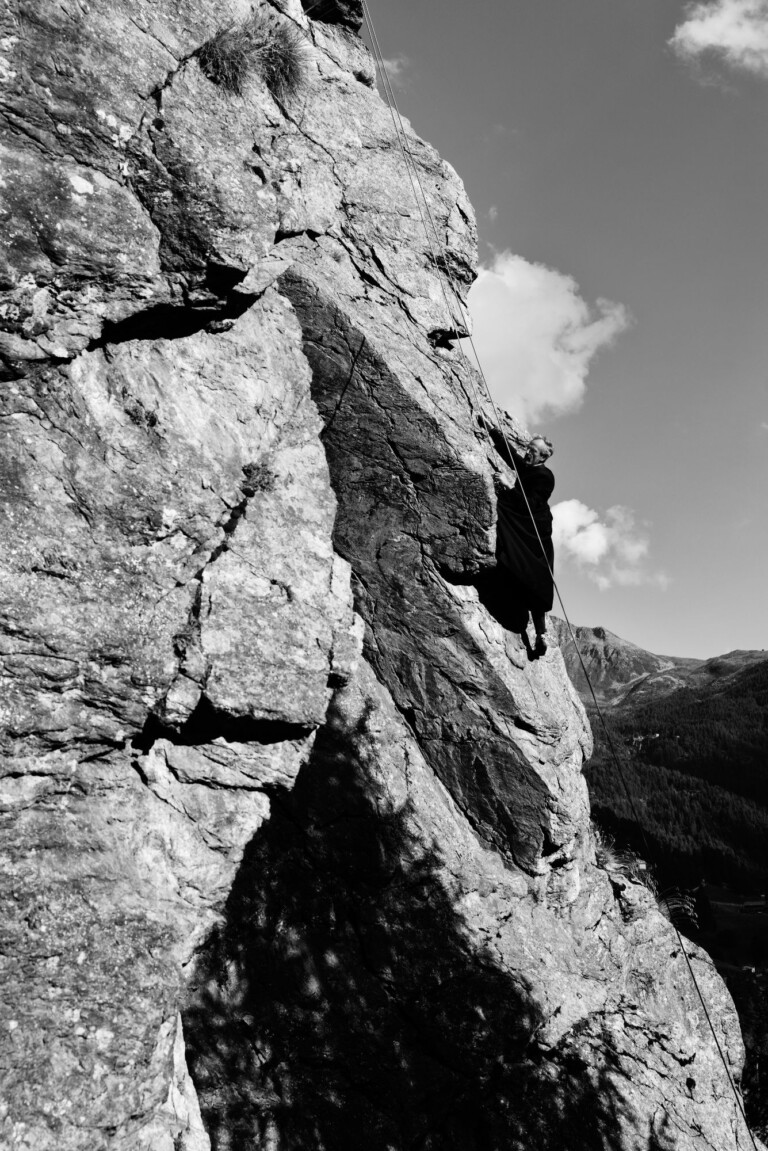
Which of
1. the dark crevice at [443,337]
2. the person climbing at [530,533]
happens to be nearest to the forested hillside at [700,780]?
the person climbing at [530,533]

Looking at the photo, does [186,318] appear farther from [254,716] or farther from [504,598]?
[504,598]

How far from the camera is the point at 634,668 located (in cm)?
12625

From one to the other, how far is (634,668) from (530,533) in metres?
126

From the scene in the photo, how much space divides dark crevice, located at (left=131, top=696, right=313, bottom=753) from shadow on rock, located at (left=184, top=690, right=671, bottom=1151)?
38.2 inches

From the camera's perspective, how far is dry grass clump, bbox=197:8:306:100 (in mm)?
9078

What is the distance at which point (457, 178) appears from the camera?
47.0 feet

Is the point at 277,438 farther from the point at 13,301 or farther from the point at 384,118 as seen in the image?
the point at 384,118

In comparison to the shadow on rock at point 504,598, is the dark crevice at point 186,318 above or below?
above

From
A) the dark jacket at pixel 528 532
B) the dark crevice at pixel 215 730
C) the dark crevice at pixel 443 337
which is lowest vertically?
the dark crevice at pixel 215 730

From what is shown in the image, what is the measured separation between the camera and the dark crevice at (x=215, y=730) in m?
7.29

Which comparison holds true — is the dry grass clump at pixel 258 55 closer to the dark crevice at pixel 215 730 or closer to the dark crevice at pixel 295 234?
the dark crevice at pixel 295 234

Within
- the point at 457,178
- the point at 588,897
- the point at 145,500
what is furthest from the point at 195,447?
Result: the point at 457,178

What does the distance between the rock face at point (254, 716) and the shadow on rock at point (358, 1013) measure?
0.13 feet

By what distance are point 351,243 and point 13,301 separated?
6.68m
